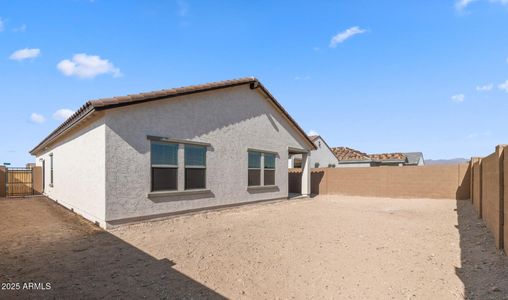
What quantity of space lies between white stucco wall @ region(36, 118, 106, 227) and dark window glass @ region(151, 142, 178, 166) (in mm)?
1686

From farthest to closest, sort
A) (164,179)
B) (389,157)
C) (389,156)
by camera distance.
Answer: (389,156) < (389,157) < (164,179)

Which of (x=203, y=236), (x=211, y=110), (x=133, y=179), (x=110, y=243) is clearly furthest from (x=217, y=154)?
(x=110, y=243)

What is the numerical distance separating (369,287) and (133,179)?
7.43 metres

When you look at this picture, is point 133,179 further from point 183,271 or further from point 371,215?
point 371,215

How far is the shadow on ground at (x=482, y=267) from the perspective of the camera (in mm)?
4602

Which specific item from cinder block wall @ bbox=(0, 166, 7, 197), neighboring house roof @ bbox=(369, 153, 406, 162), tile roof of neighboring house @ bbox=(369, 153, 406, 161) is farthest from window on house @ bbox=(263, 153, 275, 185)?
tile roof of neighboring house @ bbox=(369, 153, 406, 161)

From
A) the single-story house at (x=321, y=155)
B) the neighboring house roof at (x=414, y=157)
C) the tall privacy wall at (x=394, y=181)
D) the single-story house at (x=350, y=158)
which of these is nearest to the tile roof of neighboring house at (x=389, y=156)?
the single-story house at (x=350, y=158)

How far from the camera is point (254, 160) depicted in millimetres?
14672

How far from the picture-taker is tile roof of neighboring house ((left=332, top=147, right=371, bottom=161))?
34.8m

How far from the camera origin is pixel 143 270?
5.68 meters

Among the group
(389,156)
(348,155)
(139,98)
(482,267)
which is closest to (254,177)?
(139,98)

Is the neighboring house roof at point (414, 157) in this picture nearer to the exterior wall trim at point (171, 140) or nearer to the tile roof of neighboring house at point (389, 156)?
the tile roof of neighboring house at point (389, 156)

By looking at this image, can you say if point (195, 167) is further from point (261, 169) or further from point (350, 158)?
point (350, 158)

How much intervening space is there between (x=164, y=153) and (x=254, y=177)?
5518mm
